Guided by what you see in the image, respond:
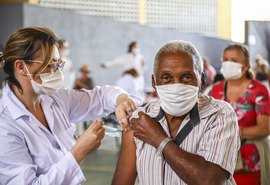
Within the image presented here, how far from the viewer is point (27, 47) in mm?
1749

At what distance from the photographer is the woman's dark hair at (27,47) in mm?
1752

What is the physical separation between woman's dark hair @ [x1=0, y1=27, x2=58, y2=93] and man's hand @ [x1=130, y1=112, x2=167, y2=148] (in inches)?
21.1

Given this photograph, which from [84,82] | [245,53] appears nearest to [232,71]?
[245,53]

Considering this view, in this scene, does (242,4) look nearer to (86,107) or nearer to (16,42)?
(86,107)

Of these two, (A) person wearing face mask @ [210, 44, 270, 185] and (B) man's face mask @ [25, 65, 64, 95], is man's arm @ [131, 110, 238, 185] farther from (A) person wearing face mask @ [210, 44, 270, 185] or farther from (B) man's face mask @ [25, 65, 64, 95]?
(A) person wearing face mask @ [210, 44, 270, 185]

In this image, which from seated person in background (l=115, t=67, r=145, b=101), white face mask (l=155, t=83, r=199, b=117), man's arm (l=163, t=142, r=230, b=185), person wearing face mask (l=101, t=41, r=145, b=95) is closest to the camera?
man's arm (l=163, t=142, r=230, b=185)

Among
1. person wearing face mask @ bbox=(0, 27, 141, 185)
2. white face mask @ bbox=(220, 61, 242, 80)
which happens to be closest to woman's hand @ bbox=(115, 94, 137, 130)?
person wearing face mask @ bbox=(0, 27, 141, 185)

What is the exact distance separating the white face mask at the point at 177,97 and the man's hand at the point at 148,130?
81 mm

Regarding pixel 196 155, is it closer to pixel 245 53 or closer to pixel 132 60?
pixel 245 53

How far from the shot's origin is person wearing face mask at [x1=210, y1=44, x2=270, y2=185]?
2547mm

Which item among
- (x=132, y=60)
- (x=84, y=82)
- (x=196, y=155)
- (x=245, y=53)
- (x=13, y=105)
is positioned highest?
(x=245, y=53)

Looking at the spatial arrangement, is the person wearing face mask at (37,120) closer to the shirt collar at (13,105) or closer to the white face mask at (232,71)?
the shirt collar at (13,105)

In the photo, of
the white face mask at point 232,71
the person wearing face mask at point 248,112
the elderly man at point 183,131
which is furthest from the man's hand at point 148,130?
the white face mask at point 232,71

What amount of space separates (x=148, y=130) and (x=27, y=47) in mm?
653
